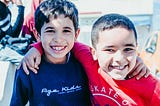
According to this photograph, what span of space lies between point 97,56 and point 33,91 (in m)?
0.31

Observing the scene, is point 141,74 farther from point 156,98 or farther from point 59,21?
point 59,21

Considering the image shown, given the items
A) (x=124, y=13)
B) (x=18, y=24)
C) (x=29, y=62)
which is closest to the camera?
(x=29, y=62)

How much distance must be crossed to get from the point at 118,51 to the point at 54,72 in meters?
0.29

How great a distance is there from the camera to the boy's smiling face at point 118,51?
129 centimetres

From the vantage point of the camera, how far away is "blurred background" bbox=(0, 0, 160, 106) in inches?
78.0

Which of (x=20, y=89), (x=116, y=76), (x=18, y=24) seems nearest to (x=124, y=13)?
(x=18, y=24)

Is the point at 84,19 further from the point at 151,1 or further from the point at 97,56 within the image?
the point at 97,56

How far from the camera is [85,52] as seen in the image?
57.3 inches

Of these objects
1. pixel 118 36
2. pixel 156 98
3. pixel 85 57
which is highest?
pixel 118 36

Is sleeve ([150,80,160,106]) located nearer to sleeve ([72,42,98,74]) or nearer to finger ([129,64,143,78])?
finger ([129,64,143,78])

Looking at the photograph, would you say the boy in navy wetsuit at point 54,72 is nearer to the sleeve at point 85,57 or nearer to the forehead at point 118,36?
the sleeve at point 85,57

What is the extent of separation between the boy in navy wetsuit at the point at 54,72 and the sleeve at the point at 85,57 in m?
Result: 0.04

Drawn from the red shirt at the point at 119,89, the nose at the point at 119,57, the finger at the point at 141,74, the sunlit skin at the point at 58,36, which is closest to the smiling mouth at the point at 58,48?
the sunlit skin at the point at 58,36

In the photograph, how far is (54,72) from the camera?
54.3 inches
